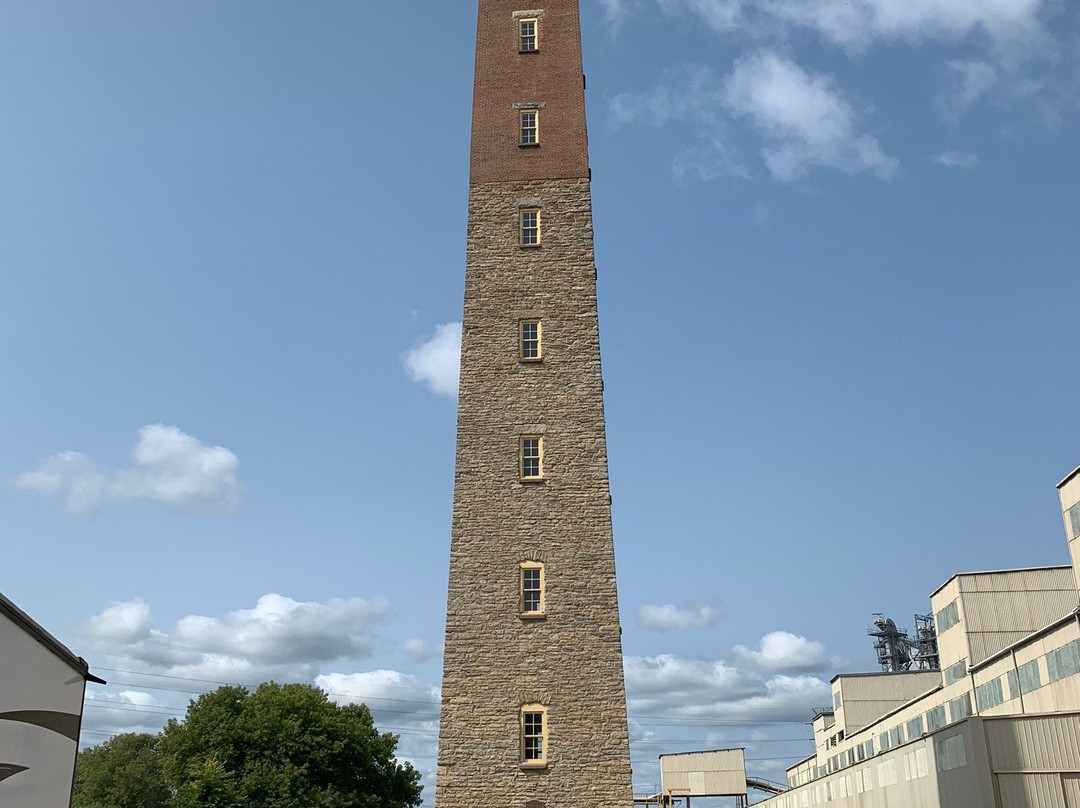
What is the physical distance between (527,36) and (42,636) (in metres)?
28.7

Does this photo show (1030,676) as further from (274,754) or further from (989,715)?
(274,754)

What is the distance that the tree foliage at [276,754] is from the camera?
118 ft

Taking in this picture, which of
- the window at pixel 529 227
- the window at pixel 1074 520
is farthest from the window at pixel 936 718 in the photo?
the window at pixel 529 227

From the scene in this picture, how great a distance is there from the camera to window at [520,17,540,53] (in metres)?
34.3

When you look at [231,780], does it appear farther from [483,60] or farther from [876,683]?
[876,683]

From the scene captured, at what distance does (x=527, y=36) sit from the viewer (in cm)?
3456

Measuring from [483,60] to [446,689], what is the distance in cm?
2131

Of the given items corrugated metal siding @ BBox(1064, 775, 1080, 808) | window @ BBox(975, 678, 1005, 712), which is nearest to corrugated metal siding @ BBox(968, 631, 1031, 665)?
window @ BBox(975, 678, 1005, 712)

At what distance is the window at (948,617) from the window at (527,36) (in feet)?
91.8

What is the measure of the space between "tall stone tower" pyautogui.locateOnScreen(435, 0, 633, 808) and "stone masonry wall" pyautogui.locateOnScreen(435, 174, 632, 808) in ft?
0.12

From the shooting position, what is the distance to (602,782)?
2508 cm

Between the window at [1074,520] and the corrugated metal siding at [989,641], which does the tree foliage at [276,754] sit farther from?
the window at [1074,520]

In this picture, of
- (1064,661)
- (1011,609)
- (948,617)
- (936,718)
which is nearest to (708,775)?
(936,718)

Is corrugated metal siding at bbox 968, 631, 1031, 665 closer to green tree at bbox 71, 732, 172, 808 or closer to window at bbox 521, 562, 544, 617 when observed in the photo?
window at bbox 521, 562, 544, 617
